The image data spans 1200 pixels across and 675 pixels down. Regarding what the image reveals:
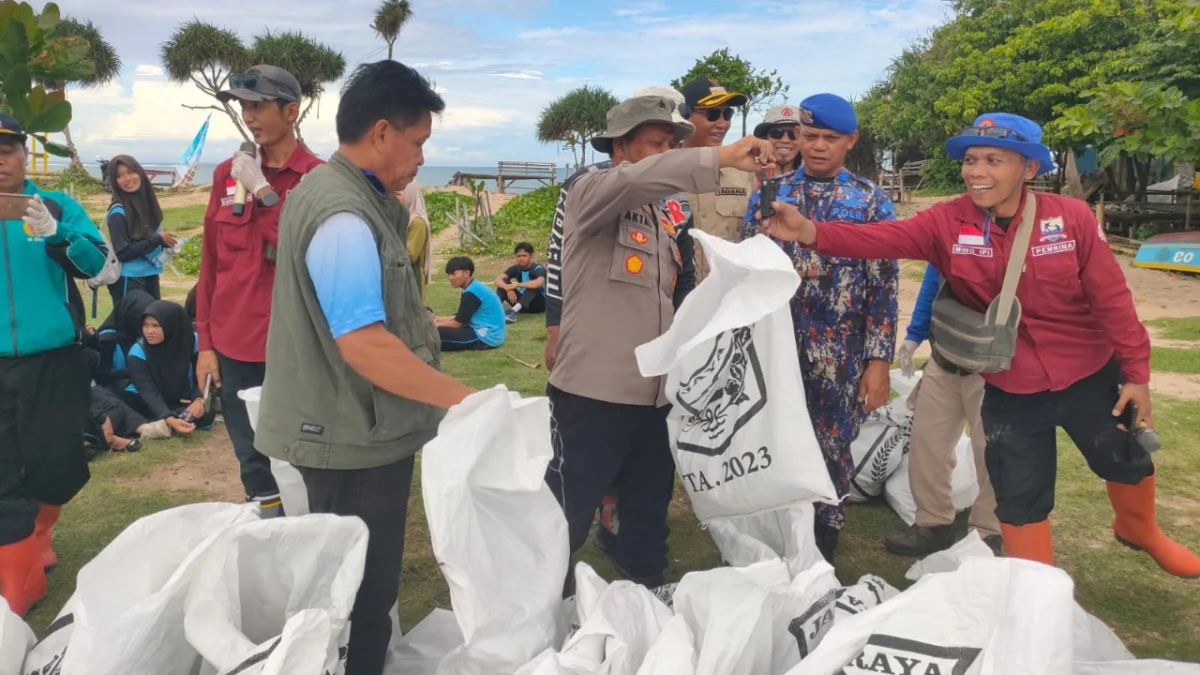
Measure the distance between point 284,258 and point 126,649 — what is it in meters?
0.85

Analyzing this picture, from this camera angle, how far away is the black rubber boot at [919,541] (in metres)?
3.31

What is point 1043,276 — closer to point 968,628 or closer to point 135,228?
point 968,628

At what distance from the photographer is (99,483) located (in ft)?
13.6

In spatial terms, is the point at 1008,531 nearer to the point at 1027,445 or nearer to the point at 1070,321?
the point at 1027,445

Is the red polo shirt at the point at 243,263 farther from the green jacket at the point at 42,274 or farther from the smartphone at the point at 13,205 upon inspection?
the smartphone at the point at 13,205

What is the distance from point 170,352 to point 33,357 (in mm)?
2657

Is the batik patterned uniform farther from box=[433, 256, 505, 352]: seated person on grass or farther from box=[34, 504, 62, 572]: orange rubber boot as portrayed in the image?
box=[433, 256, 505, 352]: seated person on grass

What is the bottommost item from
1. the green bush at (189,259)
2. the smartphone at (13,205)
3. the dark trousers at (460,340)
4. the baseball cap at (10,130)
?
the green bush at (189,259)

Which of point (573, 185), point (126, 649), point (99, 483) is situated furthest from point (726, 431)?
point (99, 483)

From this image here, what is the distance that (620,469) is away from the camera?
2785 millimetres

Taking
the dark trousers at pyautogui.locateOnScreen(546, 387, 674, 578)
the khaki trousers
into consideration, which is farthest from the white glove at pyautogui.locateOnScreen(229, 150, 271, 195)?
the khaki trousers

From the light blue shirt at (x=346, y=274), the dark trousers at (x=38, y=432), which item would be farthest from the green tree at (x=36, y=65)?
the light blue shirt at (x=346, y=274)

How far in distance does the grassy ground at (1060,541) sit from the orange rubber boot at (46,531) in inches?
2.0

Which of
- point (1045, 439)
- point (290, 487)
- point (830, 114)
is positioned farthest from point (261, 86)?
point (1045, 439)
